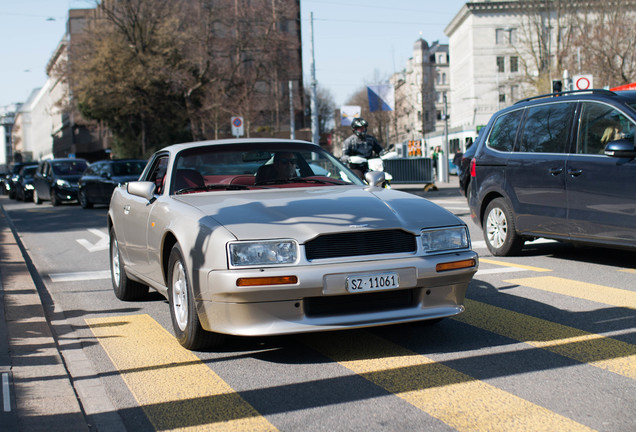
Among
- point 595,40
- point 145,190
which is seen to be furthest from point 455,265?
point 595,40

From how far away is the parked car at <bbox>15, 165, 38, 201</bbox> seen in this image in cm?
3578

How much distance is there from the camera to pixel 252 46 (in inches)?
1815

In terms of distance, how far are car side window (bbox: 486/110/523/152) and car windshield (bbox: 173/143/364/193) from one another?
370 cm

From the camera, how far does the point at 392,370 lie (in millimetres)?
4891

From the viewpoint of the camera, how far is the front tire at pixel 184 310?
537cm

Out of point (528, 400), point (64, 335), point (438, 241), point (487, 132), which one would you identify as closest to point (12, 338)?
point (64, 335)

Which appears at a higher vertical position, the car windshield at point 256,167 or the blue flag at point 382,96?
the blue flag at point 382,96

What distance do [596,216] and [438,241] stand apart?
3.82m

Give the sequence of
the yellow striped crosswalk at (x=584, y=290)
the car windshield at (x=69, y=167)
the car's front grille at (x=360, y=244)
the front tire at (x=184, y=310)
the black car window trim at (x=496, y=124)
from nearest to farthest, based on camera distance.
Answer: the car's front grille at (x=360, y=244) < the front tire at (x=184, y=310) < the yellow striped crosswalk at (x=584, y=290) < the black car window trim at (x=496, y=124) < the car windshield at (x=69, y=167)

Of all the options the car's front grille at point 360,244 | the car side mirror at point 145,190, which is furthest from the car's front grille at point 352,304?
the car side mirror at point 145,190

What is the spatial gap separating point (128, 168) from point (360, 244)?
70.5 ft

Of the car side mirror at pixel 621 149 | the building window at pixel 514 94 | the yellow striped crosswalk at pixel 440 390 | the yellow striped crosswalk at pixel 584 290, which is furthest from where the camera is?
the building window at pixel 514 94

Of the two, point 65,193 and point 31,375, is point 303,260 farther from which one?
point 65,193

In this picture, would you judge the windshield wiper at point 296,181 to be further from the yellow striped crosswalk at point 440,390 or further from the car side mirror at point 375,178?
the yellow striped crosswalk at point 440,390
